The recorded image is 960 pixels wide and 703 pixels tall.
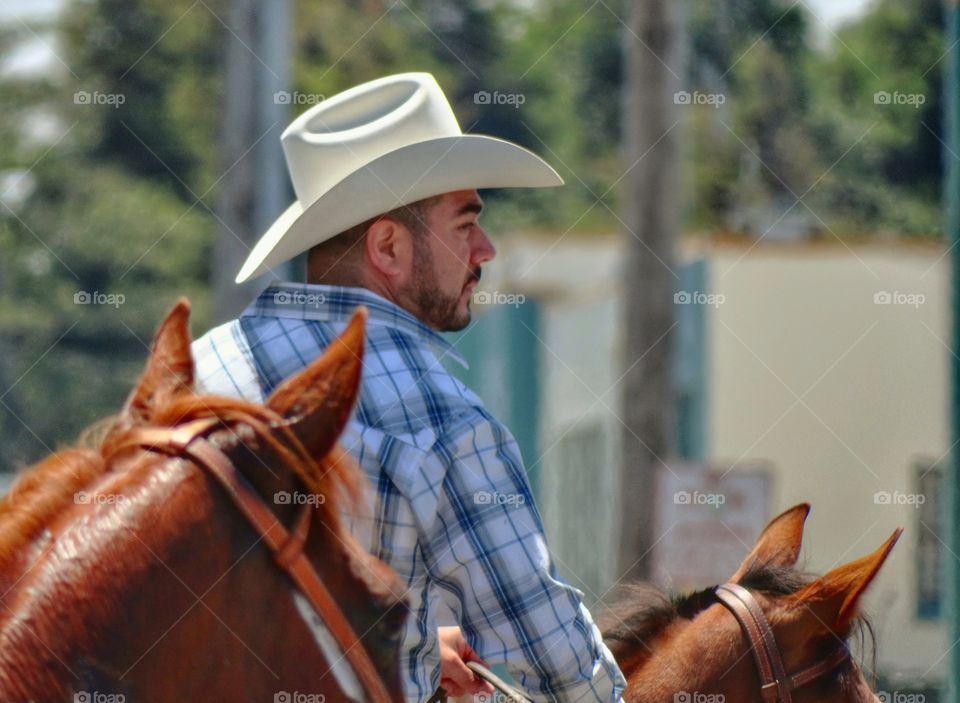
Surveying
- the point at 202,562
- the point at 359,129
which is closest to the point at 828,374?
the point at 359,129

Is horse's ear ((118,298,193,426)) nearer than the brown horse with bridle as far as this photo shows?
No

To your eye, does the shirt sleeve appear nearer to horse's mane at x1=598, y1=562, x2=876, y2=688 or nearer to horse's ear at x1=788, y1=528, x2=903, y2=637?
horse's mane at x1=598, y1=562, x2=876, y2=688

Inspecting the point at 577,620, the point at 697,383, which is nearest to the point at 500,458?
the point at 577,620

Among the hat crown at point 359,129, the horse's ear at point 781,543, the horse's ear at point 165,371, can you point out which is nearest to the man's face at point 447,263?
the hat crown at point 359,129

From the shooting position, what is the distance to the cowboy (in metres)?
2.31

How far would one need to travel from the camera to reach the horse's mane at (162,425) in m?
1.78

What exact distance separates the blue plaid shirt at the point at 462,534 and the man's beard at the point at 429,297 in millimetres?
199

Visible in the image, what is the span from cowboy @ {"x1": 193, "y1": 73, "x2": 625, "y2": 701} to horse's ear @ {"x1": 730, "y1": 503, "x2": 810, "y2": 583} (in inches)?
22.7

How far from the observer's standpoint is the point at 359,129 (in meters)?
2.82

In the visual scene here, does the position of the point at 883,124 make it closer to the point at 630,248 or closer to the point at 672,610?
the point at 630,248

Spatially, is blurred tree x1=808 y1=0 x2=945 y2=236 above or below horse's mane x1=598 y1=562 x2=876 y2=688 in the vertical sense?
above

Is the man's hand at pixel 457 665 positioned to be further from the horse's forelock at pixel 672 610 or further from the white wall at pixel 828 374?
the white wall at pixel 828 374

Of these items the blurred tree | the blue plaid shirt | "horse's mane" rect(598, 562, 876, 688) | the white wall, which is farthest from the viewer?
the blurred tree

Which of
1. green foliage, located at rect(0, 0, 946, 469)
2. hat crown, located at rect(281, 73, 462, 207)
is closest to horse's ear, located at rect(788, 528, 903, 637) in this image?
hat crown, located at rect(281, 73, 462, 207)
